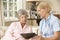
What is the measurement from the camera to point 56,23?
1.63m

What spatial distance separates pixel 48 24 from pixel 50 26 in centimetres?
3

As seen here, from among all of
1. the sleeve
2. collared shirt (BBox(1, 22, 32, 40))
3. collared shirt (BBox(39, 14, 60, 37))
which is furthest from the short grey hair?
the sleeve

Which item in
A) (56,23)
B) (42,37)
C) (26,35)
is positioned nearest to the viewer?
(56,23)

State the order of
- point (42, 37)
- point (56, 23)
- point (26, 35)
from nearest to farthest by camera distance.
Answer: point (56, 23)
point (42, 37)
point (26, 35)

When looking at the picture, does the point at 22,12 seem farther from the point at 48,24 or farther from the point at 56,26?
the point at 56,26

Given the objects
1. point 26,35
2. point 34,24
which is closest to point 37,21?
point 34,24

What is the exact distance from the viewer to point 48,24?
173 cm

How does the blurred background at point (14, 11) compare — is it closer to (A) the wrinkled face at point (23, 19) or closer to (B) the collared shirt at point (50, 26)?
(A) the wrinkled face at point (23, 19)

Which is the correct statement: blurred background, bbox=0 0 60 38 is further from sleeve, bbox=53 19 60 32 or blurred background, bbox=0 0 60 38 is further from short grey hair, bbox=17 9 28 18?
sleeve, bbox=53 19 60 32

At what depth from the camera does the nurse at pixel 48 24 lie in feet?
5.35

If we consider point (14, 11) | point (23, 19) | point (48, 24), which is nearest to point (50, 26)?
point (48, 24)

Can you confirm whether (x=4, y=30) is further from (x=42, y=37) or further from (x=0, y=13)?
(x=42, y=37)

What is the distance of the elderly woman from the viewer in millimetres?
2027

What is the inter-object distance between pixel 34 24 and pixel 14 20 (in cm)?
26
